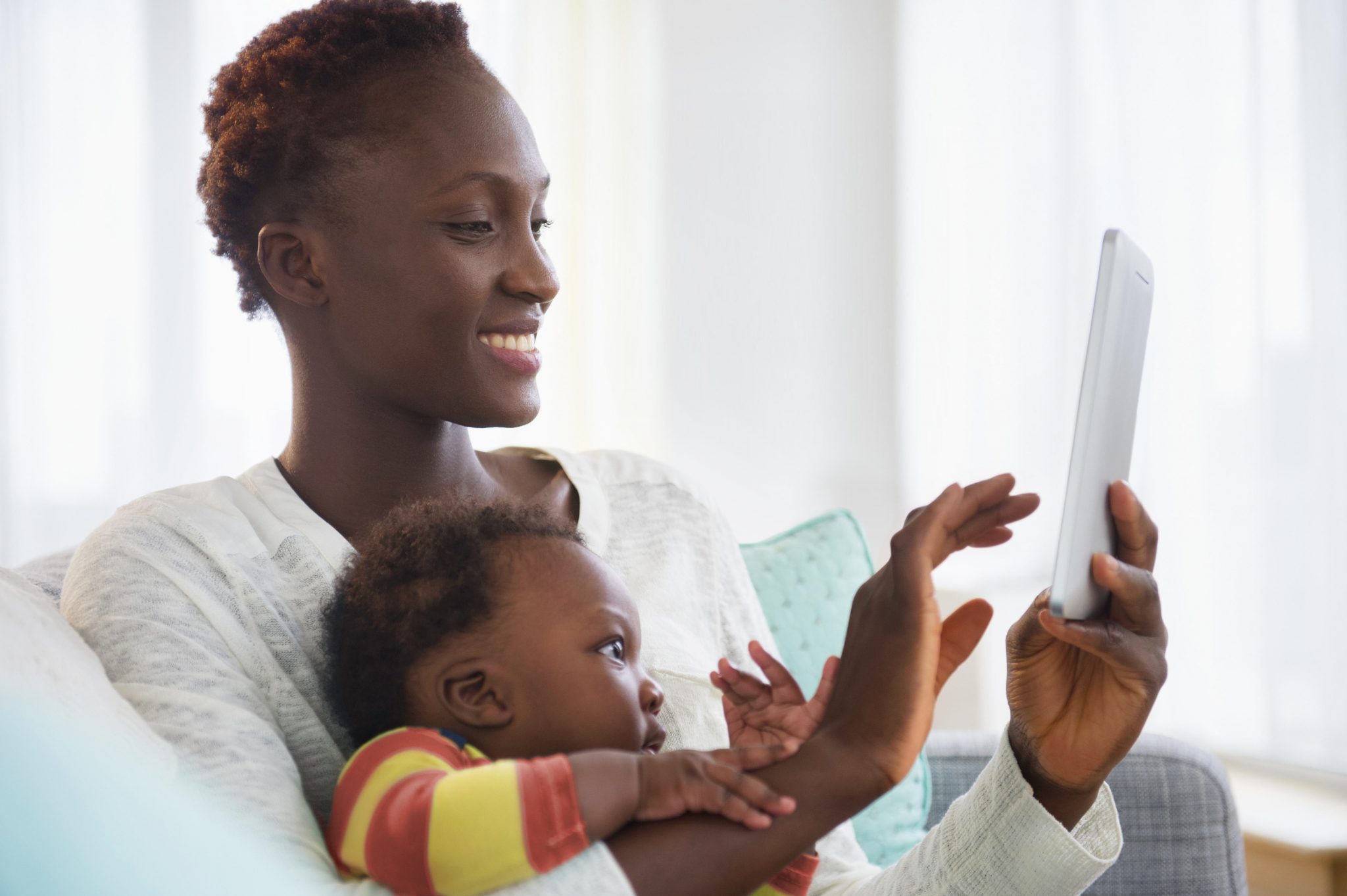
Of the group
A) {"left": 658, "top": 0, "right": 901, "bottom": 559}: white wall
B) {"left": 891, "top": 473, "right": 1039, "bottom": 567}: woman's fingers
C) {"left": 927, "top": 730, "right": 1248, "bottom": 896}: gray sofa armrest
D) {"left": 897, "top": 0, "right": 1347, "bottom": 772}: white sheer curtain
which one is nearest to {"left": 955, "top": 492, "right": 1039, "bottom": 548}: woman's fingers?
{"left": 891, "top": 473, "right": 1039, "bottom": 567}: woman's fingers

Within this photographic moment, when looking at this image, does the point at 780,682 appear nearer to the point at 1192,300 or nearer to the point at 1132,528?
the point at 1132,528

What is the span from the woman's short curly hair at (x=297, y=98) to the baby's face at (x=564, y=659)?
1.56 ft

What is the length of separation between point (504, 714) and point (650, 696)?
0.39 ft

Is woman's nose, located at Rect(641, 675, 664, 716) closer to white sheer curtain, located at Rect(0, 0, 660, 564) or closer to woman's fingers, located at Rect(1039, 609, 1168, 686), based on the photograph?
woman's fingers, located at Rect(1039, 609, 1168, 686)

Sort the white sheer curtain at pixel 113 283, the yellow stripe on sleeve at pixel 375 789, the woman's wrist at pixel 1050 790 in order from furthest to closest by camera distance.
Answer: the white sheer curtain at pixel 113 283 → the woman's wrist at pixel 1050 790 → the yellow stripe on sleeve at pixel 375 789

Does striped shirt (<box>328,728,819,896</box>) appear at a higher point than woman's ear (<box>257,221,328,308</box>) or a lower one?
lower

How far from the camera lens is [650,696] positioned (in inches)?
35.3

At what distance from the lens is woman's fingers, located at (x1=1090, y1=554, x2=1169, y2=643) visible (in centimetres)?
83

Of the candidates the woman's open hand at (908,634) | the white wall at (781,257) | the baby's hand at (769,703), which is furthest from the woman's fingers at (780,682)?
the white wall at (781,257)

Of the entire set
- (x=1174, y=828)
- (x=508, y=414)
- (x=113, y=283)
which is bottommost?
(x=1174, y=828)

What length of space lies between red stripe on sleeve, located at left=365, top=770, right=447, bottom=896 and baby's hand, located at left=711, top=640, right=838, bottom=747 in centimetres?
24

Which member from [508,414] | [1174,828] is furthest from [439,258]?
[1174,828]

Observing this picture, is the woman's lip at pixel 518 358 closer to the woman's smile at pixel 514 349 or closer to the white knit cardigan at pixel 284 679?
the woman's smile at pixel 514 349

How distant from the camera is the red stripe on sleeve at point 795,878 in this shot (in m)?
0.86
